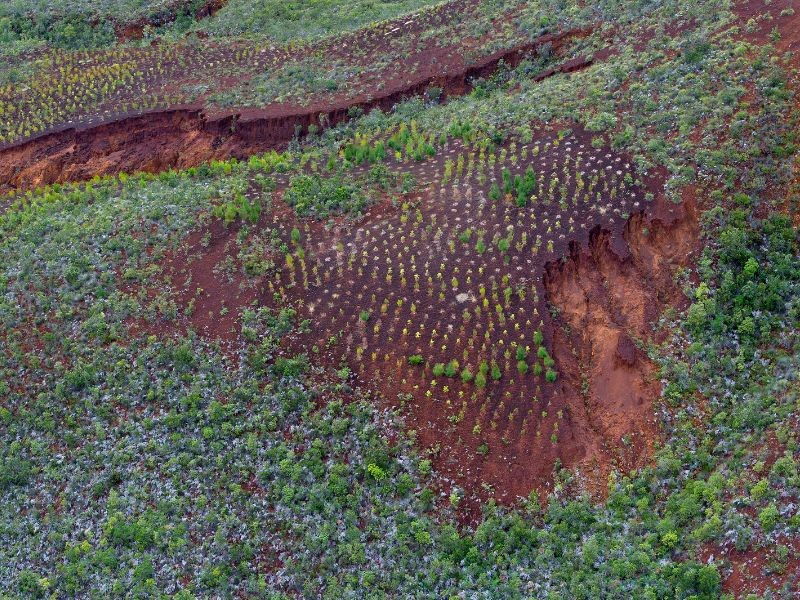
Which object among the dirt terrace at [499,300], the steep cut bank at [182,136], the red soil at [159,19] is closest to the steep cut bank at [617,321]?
the dirt terrace at [499,300]

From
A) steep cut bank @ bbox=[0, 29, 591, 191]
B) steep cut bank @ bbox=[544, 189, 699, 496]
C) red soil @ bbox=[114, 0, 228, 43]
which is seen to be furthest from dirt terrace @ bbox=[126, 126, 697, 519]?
red soil @ bbox=[114, 0, 228, 43]

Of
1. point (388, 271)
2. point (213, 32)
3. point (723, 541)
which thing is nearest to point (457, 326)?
point (388, 271)

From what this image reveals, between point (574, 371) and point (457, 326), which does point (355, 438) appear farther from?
point (574, 371)

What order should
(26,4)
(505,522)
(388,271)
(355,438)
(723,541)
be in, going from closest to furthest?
(723,541)
(505,522)
(355,438)
(388,271)
(26,4)

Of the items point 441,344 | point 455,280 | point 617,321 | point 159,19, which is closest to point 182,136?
point 159,19

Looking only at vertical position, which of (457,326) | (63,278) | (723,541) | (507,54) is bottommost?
(723,541)

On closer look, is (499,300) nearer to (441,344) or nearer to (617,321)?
(441,344)
